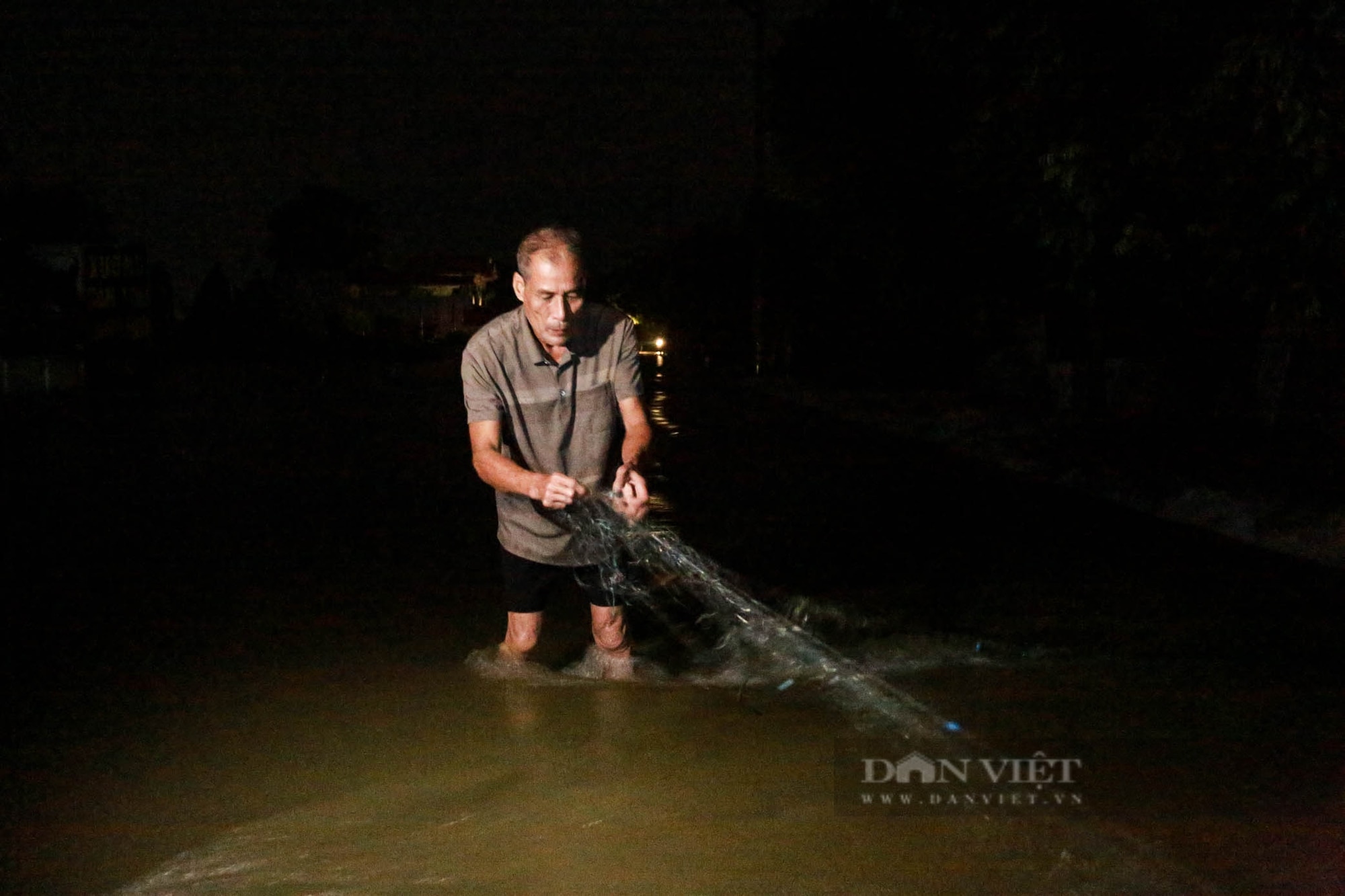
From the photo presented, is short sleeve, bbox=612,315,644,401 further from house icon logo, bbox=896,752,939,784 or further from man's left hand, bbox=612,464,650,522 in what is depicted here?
house icon logo, bbox=896,752,939,784

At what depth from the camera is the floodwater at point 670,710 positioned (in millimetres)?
4641

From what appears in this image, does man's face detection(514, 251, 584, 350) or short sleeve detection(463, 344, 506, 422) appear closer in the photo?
man's face detection(514, 251, 584, 350)

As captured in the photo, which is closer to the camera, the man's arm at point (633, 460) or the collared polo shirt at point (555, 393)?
the man's arm at point (633, 460)

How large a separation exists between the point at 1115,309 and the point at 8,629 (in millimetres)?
19471

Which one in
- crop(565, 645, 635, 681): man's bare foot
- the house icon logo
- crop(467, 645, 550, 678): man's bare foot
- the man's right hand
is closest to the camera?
the man's right hand

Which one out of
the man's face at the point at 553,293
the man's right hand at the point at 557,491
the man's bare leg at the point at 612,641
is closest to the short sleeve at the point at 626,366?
the man's face at the point at 553,293

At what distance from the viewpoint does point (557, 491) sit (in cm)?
532

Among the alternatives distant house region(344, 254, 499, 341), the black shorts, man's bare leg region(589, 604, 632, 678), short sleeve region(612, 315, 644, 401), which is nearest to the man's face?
short sleeve region(612, 315, 644, 401)

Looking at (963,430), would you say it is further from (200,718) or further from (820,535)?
(200,718)

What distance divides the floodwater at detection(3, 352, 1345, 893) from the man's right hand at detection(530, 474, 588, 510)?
3.25ft

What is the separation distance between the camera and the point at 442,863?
458cm

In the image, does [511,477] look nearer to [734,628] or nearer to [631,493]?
[631,493]

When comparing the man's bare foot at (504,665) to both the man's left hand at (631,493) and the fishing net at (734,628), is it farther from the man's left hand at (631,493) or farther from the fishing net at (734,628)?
the man's left hand at (631,493)

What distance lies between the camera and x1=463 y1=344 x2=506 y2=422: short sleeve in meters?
5.70
